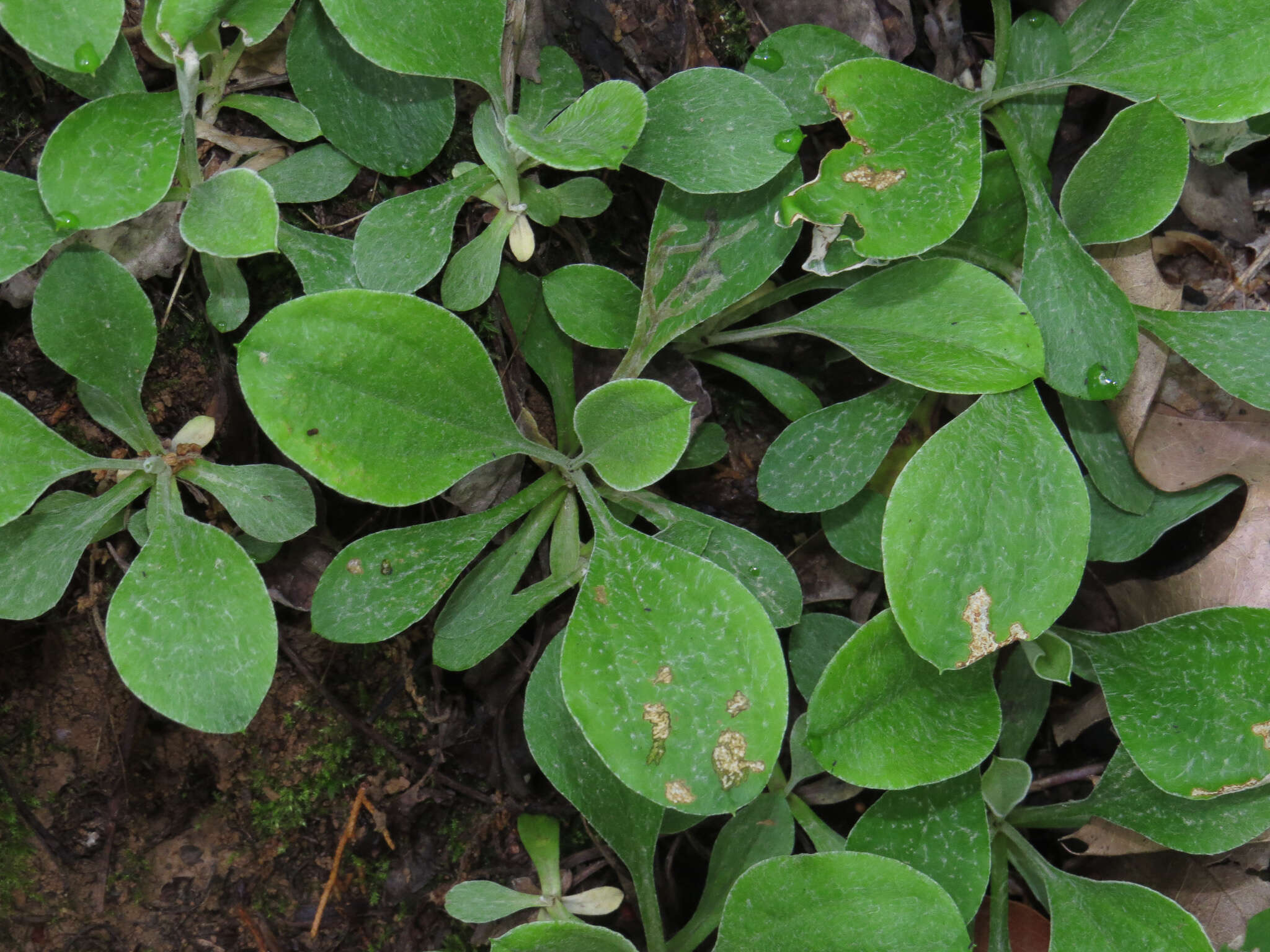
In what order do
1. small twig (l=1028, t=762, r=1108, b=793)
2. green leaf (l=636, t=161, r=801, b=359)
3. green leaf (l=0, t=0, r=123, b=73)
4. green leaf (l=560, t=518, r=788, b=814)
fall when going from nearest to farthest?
green leaf (l=0, t=0, r=123, b=73), green leaf (l=560, t=518, r=788, b=814), green leaf (l=636, t=161, r=801, b=359), small twig (l=1028, t=762, r=1108, b=793)

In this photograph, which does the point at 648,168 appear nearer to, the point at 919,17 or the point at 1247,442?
the point at 919,17

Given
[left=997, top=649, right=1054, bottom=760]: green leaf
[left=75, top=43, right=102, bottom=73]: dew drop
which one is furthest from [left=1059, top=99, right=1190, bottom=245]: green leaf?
[left=75, top=43, right=102, bottom=73]: dew drop

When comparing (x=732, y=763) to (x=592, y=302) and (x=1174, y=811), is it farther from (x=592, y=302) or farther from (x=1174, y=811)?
(x=1174, y=811)

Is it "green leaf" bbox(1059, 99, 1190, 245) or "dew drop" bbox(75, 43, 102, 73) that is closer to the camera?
"dew drop" bbox(75, 43, 102, 73)

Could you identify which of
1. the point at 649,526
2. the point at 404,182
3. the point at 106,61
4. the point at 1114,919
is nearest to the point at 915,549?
the point at 649,526

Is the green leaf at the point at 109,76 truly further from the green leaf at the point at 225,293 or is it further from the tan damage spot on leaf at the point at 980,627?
the tan damage spot on leaf at the point at 980,627

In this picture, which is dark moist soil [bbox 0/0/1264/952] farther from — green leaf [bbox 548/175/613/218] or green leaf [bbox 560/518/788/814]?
green leaf [bbox 560/518/788/814]
